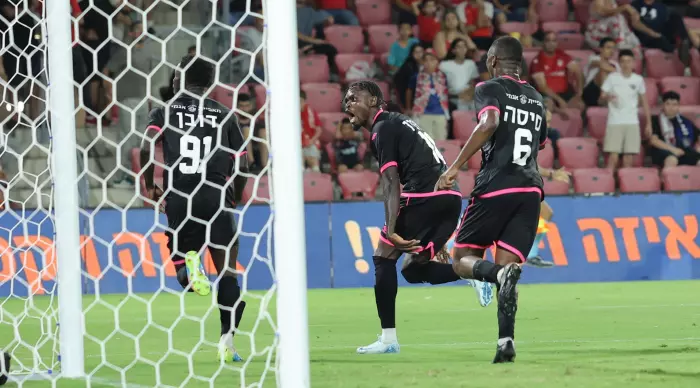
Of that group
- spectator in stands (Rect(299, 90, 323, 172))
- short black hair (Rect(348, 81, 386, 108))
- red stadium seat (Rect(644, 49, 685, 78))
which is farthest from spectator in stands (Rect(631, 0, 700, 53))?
short black hair (Rect(348, 81, 386, 108))

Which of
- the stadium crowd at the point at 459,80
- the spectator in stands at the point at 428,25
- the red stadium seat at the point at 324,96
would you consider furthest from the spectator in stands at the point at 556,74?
the red stadium seat at the point at 324,96

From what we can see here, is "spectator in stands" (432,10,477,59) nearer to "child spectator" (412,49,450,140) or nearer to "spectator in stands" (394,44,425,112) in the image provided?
"spectator in stands" (394,44,425,112)

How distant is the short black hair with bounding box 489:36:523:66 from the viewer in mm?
6645

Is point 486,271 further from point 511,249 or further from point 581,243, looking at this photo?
point 581,243

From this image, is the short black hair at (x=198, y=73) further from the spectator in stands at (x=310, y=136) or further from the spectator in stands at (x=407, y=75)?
the spectator in stands at (x=407, y=75)

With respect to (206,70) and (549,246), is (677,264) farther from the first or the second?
(206,70)

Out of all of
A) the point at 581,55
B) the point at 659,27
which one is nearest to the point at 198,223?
the point at 581,55

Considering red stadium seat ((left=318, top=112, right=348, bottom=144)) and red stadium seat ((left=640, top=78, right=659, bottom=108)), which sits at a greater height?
red stadium seat ((left=640, top=78, right=659, bottom=108))

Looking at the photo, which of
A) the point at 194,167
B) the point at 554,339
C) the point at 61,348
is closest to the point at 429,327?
the point at 554,339

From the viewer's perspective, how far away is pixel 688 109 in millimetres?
16625

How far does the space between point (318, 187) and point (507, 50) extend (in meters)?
8.36

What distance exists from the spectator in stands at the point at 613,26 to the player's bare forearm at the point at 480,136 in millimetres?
11391

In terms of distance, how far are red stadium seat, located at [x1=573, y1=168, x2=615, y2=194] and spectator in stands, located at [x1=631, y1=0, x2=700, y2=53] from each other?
304cm

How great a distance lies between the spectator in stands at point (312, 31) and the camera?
1678cm
